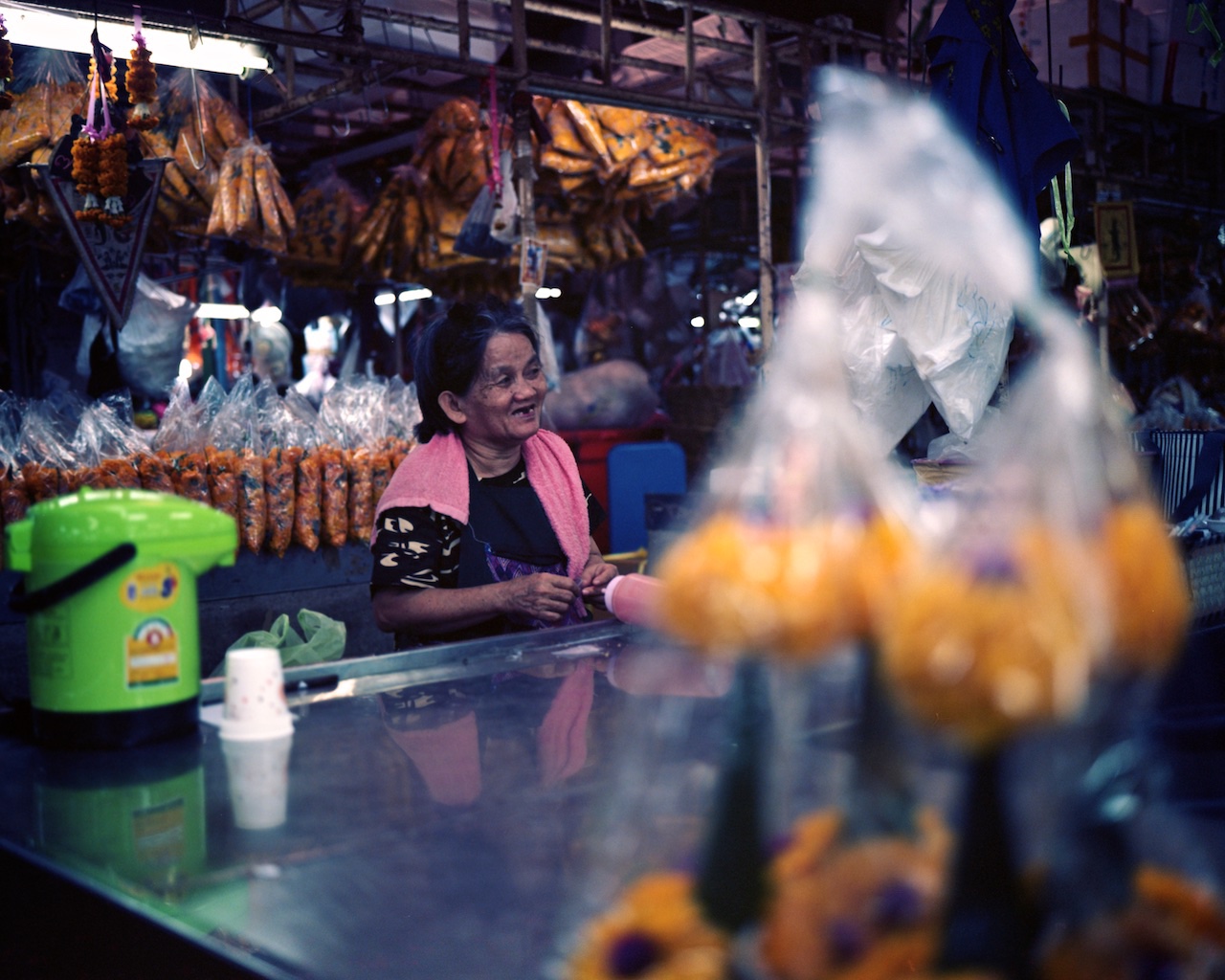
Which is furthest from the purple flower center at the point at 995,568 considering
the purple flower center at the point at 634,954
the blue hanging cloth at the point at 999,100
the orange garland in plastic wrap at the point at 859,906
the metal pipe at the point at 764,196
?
the metal pipe at the point at 764,196

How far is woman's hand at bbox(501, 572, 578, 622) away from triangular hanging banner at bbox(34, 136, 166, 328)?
224cm

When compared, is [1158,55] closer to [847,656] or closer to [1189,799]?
[1189,799]

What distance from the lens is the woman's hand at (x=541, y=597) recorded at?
226cm

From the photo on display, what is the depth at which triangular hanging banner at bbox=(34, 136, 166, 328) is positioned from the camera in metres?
3.80

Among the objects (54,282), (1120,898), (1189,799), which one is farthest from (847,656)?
(54,282)

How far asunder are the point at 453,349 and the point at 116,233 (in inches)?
76.6

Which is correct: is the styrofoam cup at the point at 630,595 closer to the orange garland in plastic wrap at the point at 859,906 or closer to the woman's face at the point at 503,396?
the woman's face at the point at 503,396

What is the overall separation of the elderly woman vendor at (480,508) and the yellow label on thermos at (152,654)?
950 mm

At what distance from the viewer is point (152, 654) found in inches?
53.6

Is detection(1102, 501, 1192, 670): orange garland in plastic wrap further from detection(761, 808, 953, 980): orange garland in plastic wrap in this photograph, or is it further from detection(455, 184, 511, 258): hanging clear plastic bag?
detection(455, 184, 511, 258): hanging clear plastic bag

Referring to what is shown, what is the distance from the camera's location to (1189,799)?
102cm

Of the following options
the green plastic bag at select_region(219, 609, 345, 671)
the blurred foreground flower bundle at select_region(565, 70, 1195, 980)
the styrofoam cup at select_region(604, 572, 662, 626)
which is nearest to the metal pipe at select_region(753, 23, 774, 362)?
the green plastic bag at select_region(219, 609, 345, 671)

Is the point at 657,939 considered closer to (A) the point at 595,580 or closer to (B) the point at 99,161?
(A) the point at 595,580

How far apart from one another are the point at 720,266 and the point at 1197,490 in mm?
6053
